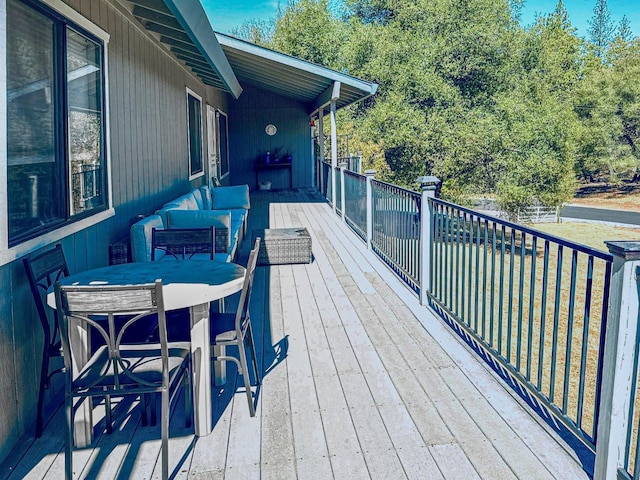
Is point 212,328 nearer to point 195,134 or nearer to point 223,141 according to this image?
point 195,134

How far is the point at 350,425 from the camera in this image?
99.7 inches

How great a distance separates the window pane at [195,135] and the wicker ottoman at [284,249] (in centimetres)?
236

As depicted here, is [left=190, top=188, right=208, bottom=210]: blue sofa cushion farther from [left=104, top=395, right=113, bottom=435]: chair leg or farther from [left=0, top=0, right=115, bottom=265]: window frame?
[left=104, top=395, right=113, bottom=435]: chair leg

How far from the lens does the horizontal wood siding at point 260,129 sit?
14.5 meters

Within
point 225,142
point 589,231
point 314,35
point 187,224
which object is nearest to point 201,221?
point 187,224

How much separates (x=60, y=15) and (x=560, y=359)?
818 centimetres

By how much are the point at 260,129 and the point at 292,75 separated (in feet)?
14.2

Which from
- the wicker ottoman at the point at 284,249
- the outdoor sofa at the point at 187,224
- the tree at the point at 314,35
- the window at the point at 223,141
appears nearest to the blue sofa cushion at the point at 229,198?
the outdoor sofa at the point at 187,224

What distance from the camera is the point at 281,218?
9.27 m

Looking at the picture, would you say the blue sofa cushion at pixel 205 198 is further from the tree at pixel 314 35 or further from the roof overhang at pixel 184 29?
the tree at pixel 314 35

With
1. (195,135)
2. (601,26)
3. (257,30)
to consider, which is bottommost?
(195,135)

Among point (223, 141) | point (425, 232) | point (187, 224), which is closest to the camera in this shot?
point (425, 232)

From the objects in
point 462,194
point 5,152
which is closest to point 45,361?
point 5,152

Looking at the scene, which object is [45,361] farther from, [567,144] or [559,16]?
[559,16]
